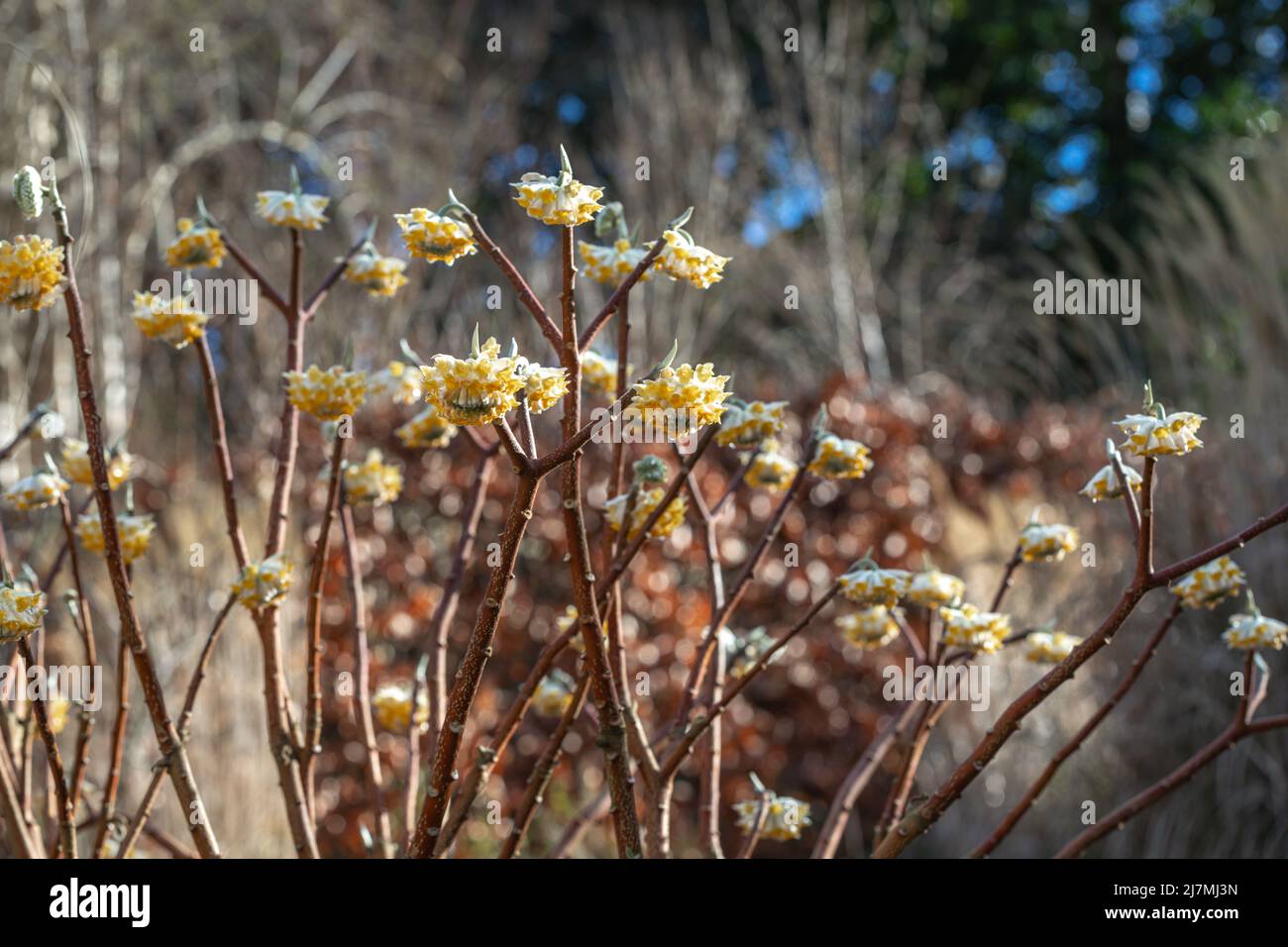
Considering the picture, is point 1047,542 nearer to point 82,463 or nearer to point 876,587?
point 876,587

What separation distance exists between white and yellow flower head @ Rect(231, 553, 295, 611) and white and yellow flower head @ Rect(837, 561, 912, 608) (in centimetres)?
48

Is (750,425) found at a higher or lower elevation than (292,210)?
lower

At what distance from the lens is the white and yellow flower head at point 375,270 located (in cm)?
120

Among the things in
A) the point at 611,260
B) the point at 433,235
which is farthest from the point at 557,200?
the point at 611,260

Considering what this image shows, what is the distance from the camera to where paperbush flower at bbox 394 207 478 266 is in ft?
3.00

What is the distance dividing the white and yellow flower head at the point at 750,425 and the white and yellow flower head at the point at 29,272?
1.79ft

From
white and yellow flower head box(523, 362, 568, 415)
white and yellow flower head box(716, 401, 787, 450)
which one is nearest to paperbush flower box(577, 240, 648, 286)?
white and yellow flower head box(716, 401, 787, 450)

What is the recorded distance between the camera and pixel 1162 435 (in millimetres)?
944

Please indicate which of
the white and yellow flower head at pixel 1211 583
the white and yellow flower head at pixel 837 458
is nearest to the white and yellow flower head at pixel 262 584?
the white and yellow flower head at pixel 837 458

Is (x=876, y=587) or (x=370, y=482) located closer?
(x=876, y=587)

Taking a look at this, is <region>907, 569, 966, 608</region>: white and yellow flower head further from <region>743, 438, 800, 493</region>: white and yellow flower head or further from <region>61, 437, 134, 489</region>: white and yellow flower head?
<region>61, 437, 134, 489</region>: white and yellow flower head

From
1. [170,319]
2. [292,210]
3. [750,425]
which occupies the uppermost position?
[292,210]

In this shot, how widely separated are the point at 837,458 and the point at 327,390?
459mm

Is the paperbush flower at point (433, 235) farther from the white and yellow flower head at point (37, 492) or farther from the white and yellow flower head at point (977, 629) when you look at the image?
the white and yellow flower head at point (977, 629)
